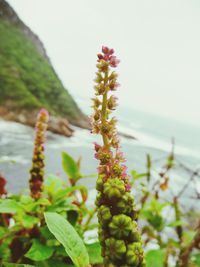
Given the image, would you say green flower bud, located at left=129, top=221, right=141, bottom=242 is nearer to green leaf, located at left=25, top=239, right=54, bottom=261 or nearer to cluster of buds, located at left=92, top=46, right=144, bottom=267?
cluster of buds, located at left=92, top=46, right=144, bottom=267

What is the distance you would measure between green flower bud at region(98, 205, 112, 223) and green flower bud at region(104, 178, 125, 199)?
3 cm

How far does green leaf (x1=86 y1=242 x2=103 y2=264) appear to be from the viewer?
1.44 metres

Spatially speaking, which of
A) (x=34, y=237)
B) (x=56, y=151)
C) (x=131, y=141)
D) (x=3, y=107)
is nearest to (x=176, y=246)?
(x=34, y=237)

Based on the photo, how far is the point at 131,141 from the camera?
5738 cm

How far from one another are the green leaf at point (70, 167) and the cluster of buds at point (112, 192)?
53.9 inches

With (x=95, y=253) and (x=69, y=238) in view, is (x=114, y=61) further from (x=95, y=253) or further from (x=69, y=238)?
(x=95, y=253)

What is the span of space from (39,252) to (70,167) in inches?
38.7

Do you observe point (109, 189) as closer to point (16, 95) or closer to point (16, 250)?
point (16, 250)

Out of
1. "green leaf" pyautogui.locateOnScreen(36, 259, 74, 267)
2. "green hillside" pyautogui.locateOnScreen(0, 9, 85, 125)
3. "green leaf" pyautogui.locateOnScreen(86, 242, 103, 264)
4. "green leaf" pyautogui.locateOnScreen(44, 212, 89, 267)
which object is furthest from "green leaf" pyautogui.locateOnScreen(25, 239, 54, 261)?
"green hillside" pyautogui.locateOnScreen(0, 9, 85, 125)

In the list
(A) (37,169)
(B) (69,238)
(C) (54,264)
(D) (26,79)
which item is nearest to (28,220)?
(C) (54,264)

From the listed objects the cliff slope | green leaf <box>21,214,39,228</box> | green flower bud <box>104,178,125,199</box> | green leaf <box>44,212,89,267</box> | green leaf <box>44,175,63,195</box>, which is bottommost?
green leaf <box>21,214,39,228</box>

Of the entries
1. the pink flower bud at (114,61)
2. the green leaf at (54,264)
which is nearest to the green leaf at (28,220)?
the green leaf at (54,264)

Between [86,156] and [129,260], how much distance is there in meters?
31.4

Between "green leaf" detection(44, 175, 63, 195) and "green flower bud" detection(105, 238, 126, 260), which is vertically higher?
"green flower bud" detection(105, 238, 126, 260)
